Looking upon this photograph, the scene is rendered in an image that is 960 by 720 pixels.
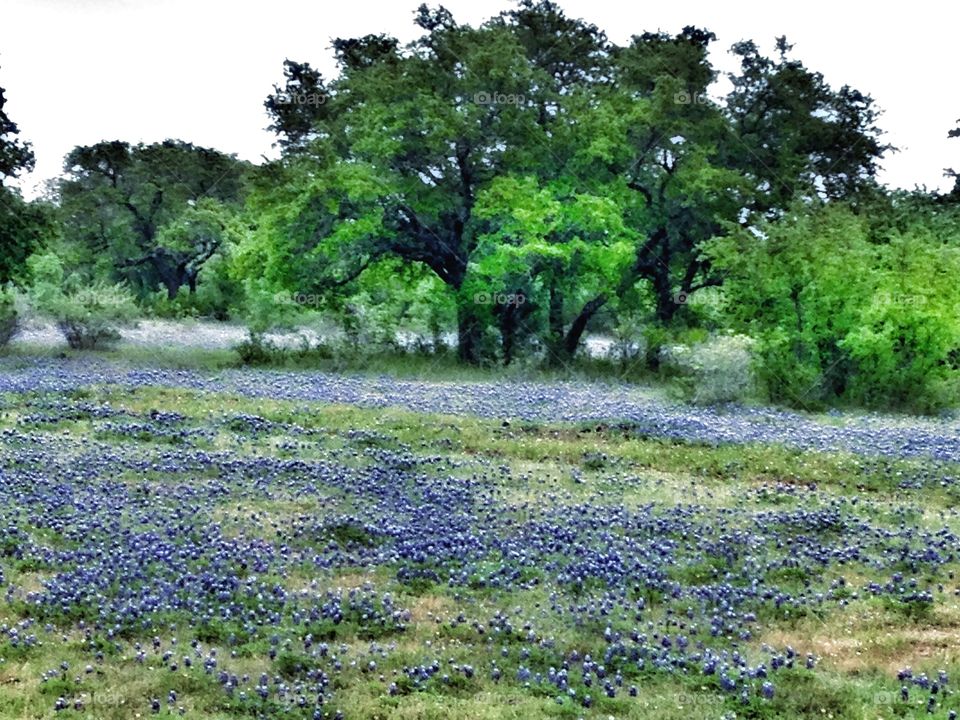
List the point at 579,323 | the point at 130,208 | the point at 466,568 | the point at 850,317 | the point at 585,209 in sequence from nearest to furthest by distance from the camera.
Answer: the point at 466,568
the point at 850,317
the point at 585,209
the point at 579,323
the point at 130,208

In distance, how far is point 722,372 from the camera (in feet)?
73.7

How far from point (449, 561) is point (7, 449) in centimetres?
782

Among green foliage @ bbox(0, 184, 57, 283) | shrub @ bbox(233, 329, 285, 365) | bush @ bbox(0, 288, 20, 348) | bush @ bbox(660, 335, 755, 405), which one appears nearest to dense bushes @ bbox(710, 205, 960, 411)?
bush @ bbox(660, 335, 755, 405)

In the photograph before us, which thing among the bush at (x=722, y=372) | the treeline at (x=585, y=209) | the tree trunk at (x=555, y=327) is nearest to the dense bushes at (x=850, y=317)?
the treeline at (x=585, y=209)

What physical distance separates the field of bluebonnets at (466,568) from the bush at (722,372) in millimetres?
4141

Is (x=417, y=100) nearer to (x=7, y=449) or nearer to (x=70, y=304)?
(x=70, y=304)

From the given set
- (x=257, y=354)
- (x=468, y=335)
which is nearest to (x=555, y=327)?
(x=468, y=335)

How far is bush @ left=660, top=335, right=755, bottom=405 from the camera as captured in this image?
22.4m

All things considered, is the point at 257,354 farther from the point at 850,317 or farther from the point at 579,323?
the point at 850,317

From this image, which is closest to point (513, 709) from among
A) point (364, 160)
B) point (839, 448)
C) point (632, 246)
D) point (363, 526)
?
point (363, 526)

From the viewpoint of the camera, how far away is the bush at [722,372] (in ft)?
73.5

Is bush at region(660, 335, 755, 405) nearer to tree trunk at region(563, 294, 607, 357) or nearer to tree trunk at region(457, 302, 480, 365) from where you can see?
tree trunk at region(563, 294, 607, 357)

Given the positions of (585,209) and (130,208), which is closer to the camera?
(585,209)

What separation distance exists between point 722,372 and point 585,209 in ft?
27.0
